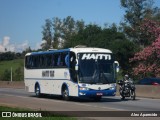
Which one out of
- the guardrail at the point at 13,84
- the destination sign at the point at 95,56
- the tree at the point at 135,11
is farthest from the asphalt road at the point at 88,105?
the tree at the point at 135,11

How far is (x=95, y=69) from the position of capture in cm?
2773

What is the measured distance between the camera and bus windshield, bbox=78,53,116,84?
2764 centimetres

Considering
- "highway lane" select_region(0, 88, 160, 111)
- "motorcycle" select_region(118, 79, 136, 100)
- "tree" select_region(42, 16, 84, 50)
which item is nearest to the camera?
"highway lane" select_region(0, 88, 160, 111)

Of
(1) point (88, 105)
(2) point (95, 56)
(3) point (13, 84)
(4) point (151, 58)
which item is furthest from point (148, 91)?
(3) point (13, 84)

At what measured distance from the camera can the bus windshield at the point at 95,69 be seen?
90.7 feet

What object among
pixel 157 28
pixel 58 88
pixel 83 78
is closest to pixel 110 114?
pixel 83 78

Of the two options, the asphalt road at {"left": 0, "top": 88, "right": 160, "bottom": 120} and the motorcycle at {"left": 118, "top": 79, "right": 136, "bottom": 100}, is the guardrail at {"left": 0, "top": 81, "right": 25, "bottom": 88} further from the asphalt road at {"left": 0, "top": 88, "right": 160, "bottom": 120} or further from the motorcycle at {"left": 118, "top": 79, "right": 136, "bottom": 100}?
the asphalt road at {"left": 0, "top": 88, "right": 160, "bottom": 120}

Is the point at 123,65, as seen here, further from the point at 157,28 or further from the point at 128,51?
the point at 157,28

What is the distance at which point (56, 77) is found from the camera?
30.9 metres

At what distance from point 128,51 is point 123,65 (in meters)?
1.91

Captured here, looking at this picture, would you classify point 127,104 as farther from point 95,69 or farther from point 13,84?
point 13,84

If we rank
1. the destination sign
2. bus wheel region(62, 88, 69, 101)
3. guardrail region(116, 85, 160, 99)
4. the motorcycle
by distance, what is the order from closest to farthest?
the destination sign, bus wheel region(62, 88, 69, 101), the motorcycle, guardrail region(116, 85, 160, 99)

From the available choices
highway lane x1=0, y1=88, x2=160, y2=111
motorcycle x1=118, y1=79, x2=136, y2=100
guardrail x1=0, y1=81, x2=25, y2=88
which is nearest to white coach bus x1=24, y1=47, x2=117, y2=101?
highway lane x1=0, y1=88, x2=160, y2=111

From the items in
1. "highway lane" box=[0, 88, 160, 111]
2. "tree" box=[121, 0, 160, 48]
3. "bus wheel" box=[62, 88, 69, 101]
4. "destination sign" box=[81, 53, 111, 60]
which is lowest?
"highway lane" box=[0, 88, 160, 111]
